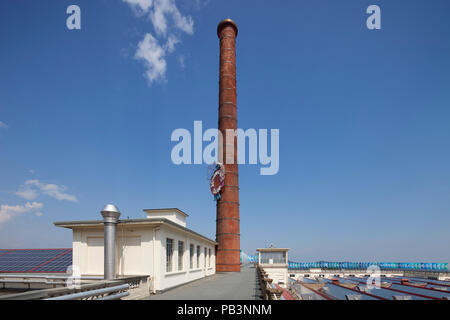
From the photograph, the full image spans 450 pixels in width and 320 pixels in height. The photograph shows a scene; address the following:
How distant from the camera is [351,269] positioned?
6612 cm

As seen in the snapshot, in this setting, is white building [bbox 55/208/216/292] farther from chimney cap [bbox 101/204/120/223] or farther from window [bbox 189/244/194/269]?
window [bbox 189/244/194/269]

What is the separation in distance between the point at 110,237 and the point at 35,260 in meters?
12.4

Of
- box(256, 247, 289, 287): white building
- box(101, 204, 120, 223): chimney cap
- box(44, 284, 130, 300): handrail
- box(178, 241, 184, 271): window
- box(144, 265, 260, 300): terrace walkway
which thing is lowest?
box(256, 247, 289, 287): white building

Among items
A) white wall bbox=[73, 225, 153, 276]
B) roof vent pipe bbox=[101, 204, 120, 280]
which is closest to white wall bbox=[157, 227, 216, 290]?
white wall bbox=[73, 225, 153, 276]

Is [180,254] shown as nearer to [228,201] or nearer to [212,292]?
[212,292]

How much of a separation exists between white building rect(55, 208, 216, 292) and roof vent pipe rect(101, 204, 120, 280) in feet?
2.74

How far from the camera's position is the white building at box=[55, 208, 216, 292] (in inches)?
556

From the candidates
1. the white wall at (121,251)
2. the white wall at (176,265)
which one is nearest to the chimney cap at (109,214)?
the white wall at (121,251)

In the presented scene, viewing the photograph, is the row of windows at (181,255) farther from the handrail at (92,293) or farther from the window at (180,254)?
the handrail at (92,293)

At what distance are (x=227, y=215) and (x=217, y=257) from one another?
195 inches

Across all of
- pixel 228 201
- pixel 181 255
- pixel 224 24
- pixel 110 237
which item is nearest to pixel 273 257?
pixel 228 201

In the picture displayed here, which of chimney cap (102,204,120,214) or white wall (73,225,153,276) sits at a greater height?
chimney cap (102,204,120,214)

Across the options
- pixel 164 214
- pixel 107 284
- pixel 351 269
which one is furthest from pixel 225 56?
pixel 351 269
